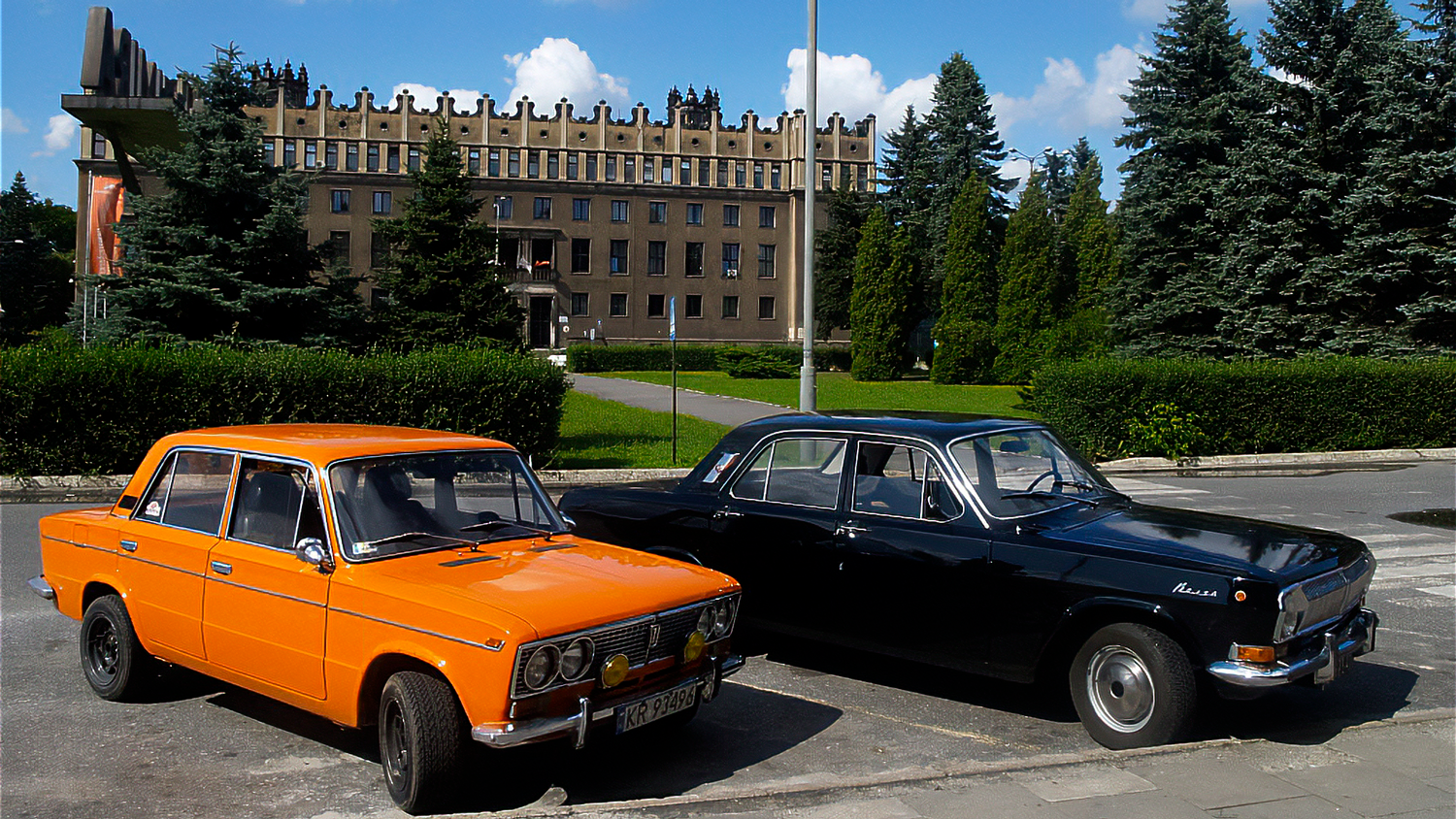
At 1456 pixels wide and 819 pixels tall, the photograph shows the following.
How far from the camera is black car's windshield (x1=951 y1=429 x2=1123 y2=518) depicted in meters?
6.21

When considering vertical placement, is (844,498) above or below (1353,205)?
below

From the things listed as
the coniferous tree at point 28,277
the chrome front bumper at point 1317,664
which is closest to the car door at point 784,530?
the chrome front bumper at point 1317,664

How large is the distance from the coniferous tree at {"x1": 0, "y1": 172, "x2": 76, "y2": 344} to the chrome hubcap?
6980 cm

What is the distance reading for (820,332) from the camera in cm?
7262

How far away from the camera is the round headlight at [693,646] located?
505cm

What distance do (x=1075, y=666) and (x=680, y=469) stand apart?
12.5 metres

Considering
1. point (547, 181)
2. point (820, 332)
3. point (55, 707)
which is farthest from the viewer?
point (547, 181)

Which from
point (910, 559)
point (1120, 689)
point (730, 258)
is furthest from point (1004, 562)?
point (730, 258)

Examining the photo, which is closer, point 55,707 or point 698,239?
point 55,707

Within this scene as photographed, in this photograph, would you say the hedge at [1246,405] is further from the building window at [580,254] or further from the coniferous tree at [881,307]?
the building window at [580,254]

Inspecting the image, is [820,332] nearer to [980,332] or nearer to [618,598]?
[980,332]

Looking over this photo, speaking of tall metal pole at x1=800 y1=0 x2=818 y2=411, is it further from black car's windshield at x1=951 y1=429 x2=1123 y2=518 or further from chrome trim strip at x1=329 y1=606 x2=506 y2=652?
chrome trim strip at x1=329 y1=606 x2=506 y2=652

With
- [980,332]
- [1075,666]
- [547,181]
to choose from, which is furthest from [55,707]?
[547,181]

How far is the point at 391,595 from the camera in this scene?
184 inches
